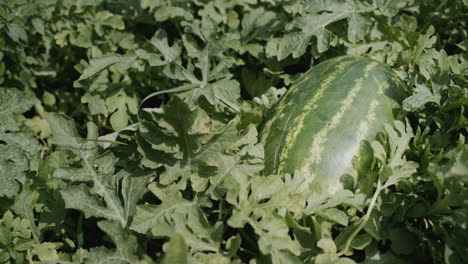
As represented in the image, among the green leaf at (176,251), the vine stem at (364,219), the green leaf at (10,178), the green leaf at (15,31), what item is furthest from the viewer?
the green leaf at (15,31)

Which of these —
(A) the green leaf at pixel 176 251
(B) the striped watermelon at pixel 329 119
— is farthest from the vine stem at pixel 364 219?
(A) the green leaf at pixel 176 251

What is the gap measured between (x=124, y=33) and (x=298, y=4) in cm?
130

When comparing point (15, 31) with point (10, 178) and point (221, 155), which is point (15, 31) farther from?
point (221, 155)

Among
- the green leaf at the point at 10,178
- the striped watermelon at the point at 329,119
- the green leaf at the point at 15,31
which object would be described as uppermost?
the green leaf at the point at 15,31

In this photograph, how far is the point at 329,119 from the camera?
2582 millimetres

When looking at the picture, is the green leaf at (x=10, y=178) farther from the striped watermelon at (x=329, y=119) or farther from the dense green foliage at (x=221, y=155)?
the striped watermelon at (x=329, y=119)

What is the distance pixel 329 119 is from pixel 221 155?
642 mm

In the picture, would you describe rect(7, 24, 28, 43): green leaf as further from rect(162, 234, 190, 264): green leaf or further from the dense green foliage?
rect(162, 234, 190, 264): green leaf

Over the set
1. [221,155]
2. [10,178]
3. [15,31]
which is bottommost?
[10,178]

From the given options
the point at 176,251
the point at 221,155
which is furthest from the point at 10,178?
the point at 176,251

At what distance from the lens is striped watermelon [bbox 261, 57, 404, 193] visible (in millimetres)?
2480

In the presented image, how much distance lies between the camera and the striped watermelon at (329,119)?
8.14 feet

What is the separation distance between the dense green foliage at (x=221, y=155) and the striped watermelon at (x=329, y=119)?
0.27 ft

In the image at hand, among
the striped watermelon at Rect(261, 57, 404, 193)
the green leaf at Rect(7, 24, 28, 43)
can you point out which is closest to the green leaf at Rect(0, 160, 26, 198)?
the green leaf at Rect(7, 24, 28, 43)
